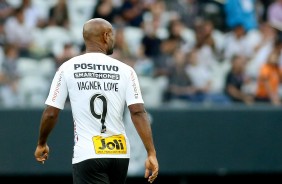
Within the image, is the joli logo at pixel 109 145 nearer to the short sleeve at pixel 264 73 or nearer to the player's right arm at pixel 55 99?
the player's right arm at pixel 55 99

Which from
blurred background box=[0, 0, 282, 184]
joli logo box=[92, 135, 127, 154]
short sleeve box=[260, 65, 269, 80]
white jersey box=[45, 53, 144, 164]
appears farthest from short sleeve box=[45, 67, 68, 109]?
short sleeve box=[260, 65, 269, 80]

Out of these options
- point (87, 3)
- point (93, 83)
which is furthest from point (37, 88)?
point (93, 83)

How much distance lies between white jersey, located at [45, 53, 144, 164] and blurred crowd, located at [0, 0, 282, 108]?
214 inches

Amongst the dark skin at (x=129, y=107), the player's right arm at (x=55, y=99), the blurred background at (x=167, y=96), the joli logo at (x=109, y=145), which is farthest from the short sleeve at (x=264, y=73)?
the player's right arm at (x=55, y=99)

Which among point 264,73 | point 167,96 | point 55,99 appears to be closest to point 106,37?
point 55,99

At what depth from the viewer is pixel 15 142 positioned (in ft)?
39.9

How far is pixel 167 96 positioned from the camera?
12.4 meters

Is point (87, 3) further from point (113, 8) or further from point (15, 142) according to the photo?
point (15, 142)

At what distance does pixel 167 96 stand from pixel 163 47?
1253 millimetres

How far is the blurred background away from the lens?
1212cm

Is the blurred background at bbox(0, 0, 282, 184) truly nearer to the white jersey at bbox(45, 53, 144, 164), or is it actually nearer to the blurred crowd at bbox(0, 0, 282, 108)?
the blurred crowd at bbox(0, 0, 282, 108)

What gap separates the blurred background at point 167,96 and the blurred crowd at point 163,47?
0.02m

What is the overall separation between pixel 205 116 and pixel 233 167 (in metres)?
0.86

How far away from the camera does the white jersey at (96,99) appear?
648cm
